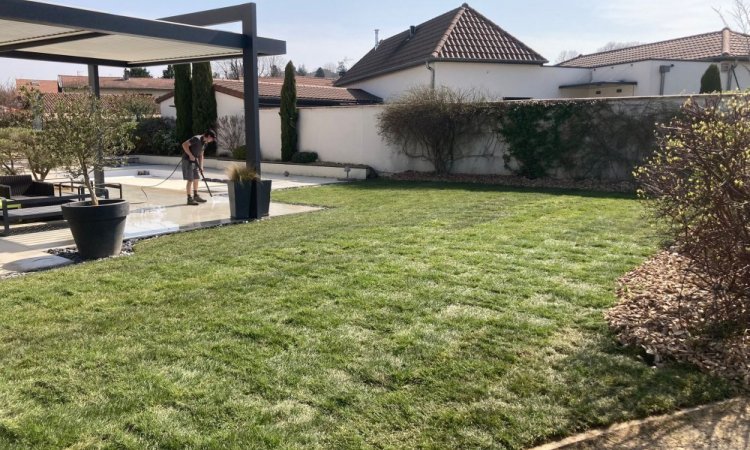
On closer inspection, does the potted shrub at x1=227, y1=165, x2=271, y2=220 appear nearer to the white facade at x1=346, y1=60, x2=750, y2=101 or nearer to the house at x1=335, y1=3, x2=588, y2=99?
the house at x1=335, y1=3, x2=588, y2=99

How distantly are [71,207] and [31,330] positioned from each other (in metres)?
2.72

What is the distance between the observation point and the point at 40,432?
306 cm

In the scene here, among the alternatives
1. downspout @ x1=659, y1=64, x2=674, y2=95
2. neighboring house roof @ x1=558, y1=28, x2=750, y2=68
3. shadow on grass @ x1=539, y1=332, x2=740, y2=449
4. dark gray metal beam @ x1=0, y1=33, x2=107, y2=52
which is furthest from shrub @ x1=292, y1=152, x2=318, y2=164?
shadow on grass @ x1=539, y1=332, x2=740, y2=449

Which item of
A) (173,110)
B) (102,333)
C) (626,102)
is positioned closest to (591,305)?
(102,333)

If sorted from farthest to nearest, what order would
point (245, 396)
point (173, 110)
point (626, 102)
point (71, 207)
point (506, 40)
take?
point (173, 110)
point (506, 40)
point (626, 102)
point (71, 207)
point (245, 396)

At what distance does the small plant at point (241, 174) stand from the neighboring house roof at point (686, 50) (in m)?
18.0

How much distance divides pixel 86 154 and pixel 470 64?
670 inches

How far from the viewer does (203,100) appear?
2519 cm

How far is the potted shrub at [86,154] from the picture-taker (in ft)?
22.8

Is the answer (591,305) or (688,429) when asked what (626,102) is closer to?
(591,305)

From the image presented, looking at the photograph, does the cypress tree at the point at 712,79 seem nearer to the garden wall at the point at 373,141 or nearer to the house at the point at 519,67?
the house at the point at 519,67

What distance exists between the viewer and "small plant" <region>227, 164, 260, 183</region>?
972 centimetres

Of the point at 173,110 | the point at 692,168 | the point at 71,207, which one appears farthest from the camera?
the point at 173,110

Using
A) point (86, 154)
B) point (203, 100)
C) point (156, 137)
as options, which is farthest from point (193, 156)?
point (156, 137)
